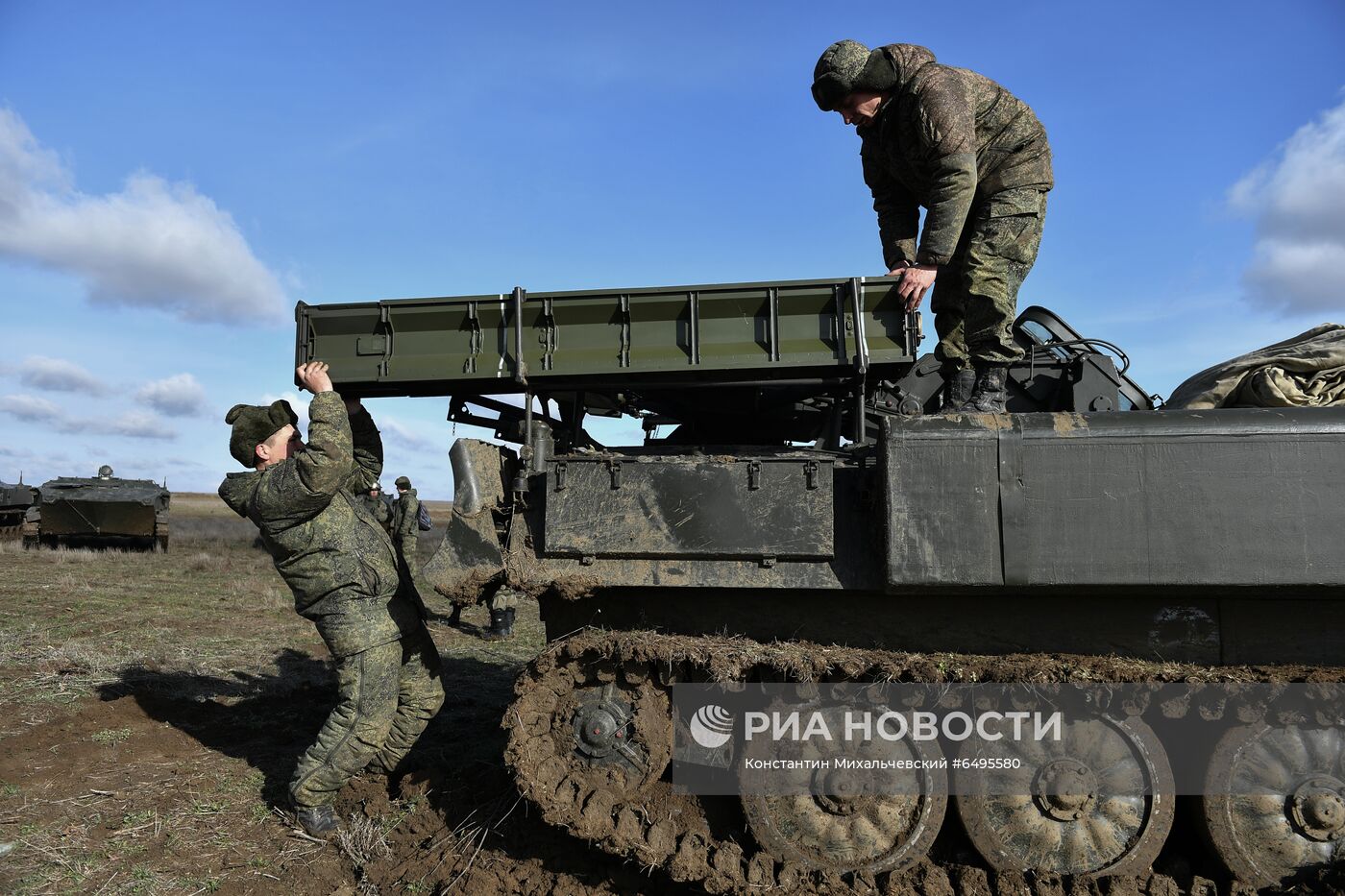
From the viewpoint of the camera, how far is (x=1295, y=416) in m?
3.78

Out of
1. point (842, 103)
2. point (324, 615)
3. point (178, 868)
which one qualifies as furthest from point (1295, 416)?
point (178, 868)

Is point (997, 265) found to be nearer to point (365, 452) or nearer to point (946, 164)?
point (946, 164)

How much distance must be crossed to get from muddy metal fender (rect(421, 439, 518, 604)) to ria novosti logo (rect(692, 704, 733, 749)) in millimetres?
1140

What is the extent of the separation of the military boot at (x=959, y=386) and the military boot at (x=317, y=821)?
151 inches

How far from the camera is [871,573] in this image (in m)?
4.11

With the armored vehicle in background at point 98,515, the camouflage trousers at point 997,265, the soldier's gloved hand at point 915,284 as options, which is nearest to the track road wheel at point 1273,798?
the camouflage trousers at point 997,265

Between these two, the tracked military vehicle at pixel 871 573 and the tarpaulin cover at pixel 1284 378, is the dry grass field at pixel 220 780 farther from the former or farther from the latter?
the tarpaulin cover at pixel 1284 378

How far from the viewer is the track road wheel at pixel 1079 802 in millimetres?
4020

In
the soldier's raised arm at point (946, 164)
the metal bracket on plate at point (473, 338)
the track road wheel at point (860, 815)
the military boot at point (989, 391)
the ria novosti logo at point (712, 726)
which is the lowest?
the track road wheel at point (860, 815)

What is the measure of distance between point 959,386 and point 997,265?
0.63 metres

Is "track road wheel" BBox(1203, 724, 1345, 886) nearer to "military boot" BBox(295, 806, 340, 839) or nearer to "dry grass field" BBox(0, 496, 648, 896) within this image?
"dry grass field" BBox(0, 496, 648, 896)

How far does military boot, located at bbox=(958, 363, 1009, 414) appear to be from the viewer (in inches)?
180

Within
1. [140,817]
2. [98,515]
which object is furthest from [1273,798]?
[98,515]

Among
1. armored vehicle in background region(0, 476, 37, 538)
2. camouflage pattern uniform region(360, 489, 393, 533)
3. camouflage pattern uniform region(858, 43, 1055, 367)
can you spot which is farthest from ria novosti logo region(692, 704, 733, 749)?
armored vehicle in background region(0, 476, 37, 538)
